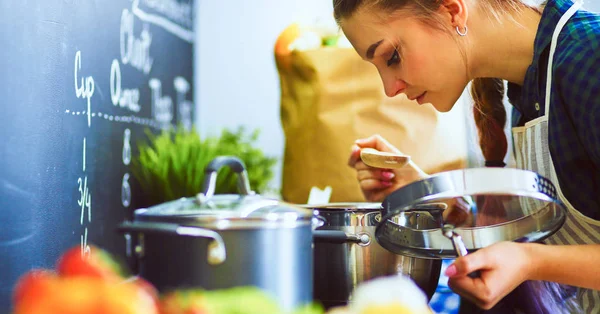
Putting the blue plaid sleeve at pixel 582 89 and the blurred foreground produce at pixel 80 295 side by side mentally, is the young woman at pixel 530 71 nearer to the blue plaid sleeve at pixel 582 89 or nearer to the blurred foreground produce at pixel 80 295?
the blue plaid sleeve at pixel 582 89

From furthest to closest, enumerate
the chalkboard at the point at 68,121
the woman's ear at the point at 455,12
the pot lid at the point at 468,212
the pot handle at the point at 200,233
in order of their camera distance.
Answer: the woman's ear at the point at 455,12 < the chalkboard at the point at 68,121 < the pot lid at the point at 468,212 < the pot handle at the point at 200,233

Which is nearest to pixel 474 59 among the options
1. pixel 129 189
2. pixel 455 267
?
pixel 455 267

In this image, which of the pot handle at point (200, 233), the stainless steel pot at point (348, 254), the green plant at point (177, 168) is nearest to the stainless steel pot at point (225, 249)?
the pot handle at point (200, 233)

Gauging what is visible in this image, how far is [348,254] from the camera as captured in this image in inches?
29.8

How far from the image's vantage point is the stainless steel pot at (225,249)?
1.53ft

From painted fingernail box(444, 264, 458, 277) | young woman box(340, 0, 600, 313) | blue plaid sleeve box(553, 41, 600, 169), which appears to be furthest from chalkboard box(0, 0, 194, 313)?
blue plaid sleeve box(553, 41, 600, 169)

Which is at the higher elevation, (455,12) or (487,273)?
(455,12)

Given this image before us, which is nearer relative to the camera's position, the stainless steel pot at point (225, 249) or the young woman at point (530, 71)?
the stainless steel pot at point (225, 249)

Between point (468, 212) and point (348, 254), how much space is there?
0.38 m

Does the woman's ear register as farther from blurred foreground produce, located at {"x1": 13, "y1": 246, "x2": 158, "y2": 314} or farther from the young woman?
blurred foreground produce, located at {"x1": 13, "y1": 246, "x2": 158, "y2": 314}

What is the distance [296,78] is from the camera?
1.48 meters

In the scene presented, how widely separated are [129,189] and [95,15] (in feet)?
1.31

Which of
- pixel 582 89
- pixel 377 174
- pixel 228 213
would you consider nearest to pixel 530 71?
pixel 582 89

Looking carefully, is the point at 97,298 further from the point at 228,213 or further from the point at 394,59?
the point at 394,59
